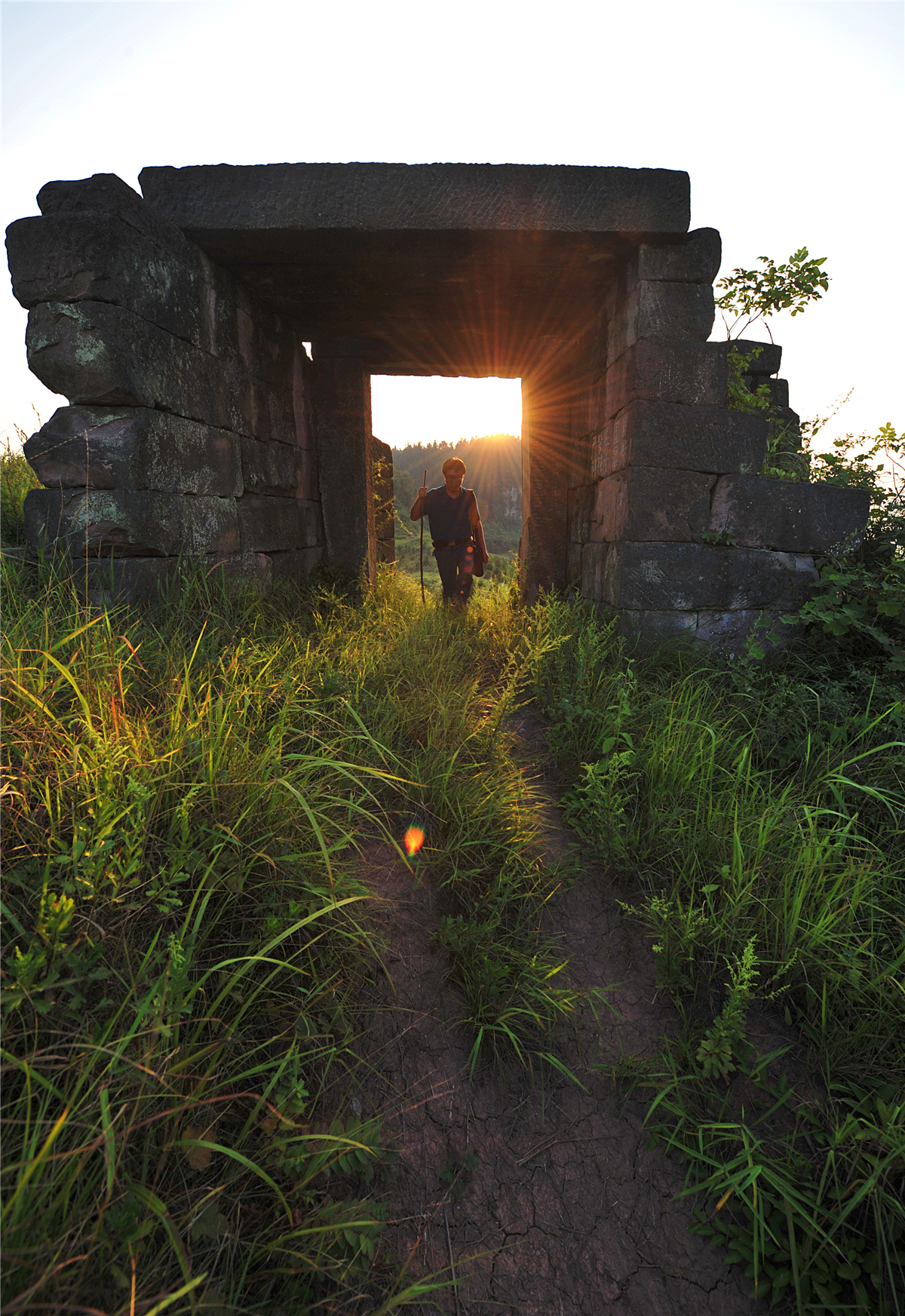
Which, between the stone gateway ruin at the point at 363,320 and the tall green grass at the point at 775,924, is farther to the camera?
the stone gateway ruin at the point at 363,320

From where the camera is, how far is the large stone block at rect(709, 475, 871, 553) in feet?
11.0

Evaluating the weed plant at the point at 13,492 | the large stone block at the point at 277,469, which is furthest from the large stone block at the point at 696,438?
the weed plant at the point at 13,492

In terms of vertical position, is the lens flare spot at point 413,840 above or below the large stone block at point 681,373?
below

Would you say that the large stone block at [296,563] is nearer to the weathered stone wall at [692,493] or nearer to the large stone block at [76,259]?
the large stone block at [76,259]

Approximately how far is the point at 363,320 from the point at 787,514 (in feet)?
11.3

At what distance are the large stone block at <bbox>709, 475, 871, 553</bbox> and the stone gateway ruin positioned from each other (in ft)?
0.04

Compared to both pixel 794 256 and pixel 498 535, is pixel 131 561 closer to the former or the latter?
pixel 794 256

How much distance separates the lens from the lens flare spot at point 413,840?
1896mm

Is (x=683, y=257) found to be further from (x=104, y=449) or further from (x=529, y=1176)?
(x=529, y=1176)

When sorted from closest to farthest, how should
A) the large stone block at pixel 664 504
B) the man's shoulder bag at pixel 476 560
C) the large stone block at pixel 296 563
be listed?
the large stone block at pixel 664 504 → the large stone block at pixel 296 563 → the man's shoulder bag at pixel 476 560

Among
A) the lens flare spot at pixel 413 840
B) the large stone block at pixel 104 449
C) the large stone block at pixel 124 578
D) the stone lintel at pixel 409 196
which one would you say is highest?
the stone lintel at pixel 409 196

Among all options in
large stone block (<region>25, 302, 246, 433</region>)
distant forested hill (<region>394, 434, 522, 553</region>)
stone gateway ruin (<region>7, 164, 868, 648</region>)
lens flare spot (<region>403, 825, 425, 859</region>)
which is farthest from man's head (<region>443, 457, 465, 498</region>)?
distant forested hill (<region>394, 434, 522, 553</region>)

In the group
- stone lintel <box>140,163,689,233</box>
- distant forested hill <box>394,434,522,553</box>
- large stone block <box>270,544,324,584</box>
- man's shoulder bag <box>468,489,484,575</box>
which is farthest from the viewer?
distant forested hill <box>394,434,522,553</box>

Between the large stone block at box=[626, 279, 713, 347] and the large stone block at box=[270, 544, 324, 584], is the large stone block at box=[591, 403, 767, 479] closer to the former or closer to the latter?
the large stone block at box=[626, 279, 713, 347]
